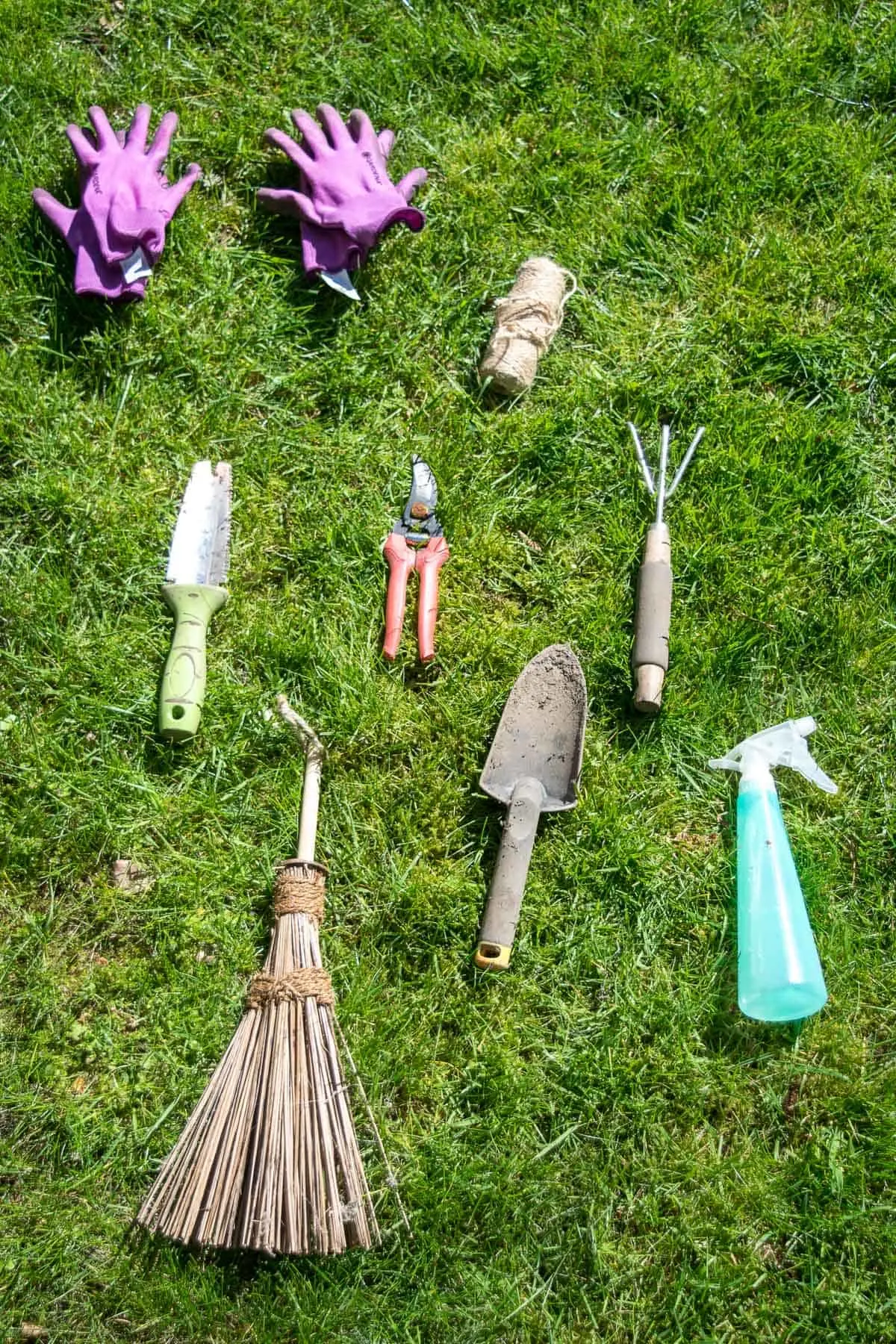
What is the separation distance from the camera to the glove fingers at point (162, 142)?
3.16 m

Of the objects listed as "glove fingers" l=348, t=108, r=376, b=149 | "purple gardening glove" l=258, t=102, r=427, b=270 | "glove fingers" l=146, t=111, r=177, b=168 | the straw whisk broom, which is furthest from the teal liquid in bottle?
"glove fingers" l=146, t=111, r=177, b=168

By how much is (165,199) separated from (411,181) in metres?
0.70

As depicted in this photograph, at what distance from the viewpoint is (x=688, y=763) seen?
9.63 ft

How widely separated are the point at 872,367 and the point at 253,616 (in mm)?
1956

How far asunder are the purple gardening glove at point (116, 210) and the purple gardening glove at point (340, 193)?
298 millimetres

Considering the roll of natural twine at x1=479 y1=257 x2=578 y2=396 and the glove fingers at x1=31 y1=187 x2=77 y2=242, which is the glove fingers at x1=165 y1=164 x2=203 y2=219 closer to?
the glove fingers at x1=31 y1=187 x2=77 y2=242

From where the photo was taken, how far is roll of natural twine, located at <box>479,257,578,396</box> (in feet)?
10.2

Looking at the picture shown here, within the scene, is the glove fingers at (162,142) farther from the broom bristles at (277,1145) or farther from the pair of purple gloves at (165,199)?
the broom bristles at (277,1145)

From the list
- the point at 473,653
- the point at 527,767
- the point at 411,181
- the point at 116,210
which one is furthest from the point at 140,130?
the point at 527,767

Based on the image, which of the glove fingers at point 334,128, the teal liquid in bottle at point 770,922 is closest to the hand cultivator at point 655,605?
the teal liquid in bottle at point 770,922

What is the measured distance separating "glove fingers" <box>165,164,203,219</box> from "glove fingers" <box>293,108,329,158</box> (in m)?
0.32

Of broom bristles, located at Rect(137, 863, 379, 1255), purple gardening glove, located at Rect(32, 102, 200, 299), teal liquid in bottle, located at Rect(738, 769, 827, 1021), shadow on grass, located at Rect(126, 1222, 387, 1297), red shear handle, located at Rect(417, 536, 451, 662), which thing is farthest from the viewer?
purple gardening glove, located at Rect(32, 102, 200, 299)

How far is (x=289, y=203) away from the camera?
3.15 m

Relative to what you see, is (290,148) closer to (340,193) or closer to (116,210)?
(340,193)
